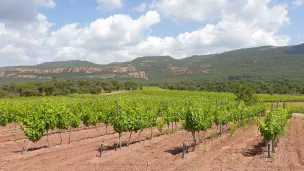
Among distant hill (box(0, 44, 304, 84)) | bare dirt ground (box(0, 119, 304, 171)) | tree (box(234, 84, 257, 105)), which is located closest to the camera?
bare dirt ground (box(0, 119, 304, 171))

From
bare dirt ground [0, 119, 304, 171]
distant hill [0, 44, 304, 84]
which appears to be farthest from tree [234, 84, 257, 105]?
distant hill [0, 44, 304, 84]

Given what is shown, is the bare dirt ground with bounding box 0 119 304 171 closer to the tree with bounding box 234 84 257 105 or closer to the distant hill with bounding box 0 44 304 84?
the tree with bounding box 234 84 257 105

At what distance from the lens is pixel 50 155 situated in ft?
47.9

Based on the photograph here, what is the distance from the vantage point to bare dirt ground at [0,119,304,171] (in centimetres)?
1236

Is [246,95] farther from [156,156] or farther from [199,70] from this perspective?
[199,70]

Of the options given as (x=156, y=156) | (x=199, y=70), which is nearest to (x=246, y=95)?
(x=156, y=156)

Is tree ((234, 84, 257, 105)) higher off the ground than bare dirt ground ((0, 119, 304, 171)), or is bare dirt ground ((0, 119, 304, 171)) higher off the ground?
tree ((234, 84, 257, 105))

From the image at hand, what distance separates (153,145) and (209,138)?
4.67 meters

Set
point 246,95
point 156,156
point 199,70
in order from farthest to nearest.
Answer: point 199,70, point 246,95, point 156,156

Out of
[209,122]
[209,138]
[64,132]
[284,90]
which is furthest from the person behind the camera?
[284,90]

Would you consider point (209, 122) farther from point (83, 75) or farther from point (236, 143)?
point (83, 75)

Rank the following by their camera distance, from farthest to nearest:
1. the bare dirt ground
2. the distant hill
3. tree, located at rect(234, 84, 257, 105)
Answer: the distant hill < tree, located at rect(234, 84, 257, 105) < the bare dirt ground

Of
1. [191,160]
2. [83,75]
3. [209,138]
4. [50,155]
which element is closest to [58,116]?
[50,155]

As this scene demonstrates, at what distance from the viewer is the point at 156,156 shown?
46.8ft
